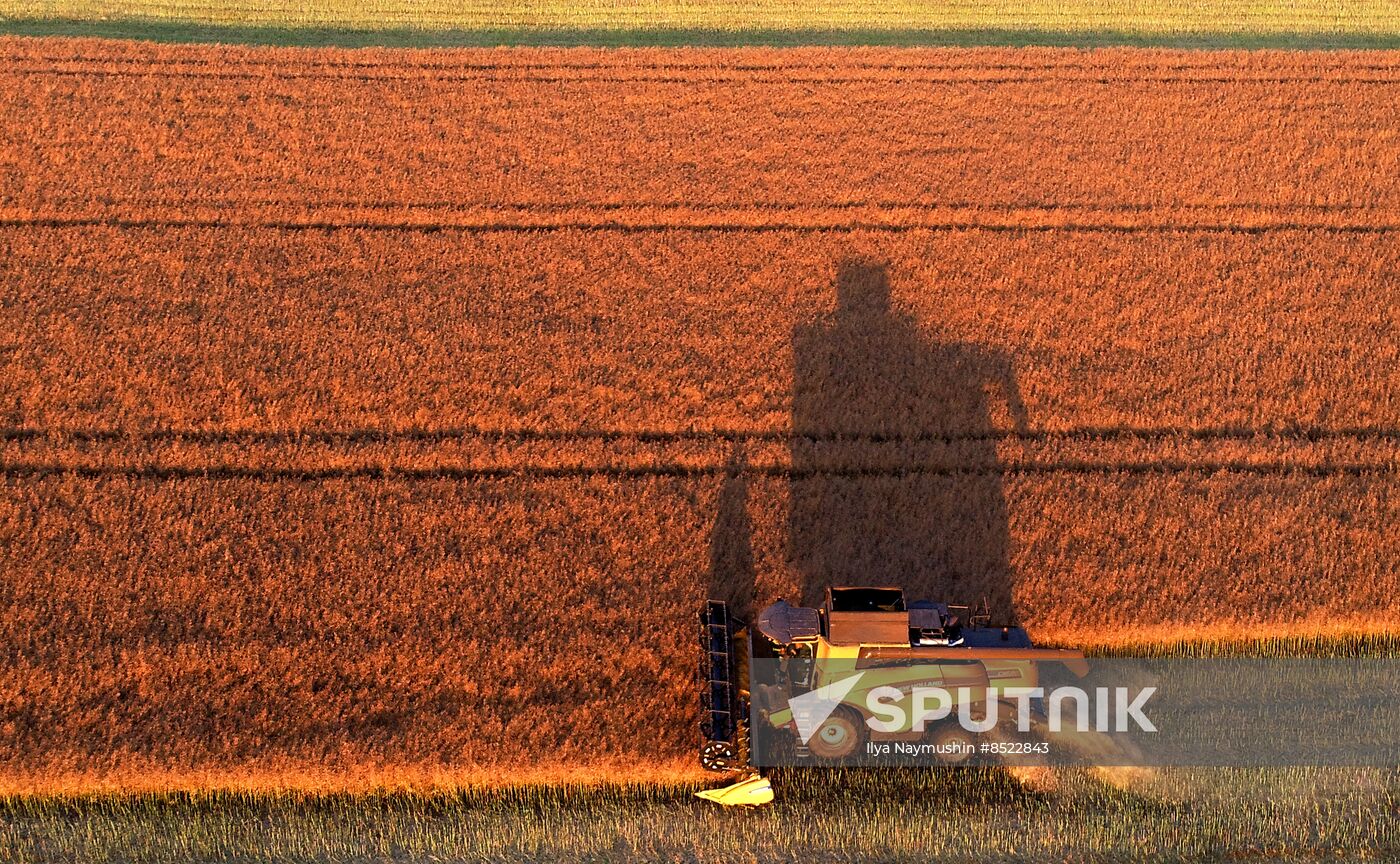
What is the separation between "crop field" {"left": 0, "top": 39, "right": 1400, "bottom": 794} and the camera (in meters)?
9.40

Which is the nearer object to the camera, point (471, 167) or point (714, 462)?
point (714, 462)

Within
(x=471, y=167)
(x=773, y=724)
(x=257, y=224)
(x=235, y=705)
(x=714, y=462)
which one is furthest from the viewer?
(x=471, y=167)

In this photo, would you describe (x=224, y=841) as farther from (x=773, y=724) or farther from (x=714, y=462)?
(x=714, y=462)

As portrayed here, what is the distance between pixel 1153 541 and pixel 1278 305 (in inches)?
179

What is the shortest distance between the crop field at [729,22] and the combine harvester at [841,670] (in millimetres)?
13742

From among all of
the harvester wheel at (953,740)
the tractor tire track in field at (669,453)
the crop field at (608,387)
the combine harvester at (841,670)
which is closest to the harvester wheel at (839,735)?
the combine harvester at (841,670)

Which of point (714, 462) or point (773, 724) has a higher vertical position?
point (714, 462)

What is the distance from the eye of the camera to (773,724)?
8461 mm

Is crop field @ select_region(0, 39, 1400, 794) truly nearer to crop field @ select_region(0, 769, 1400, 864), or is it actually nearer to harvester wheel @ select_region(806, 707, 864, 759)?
crop field @ select_region(0, 769, 1400, 864)

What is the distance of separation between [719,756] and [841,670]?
48.4 inches

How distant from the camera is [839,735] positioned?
28.2 ft

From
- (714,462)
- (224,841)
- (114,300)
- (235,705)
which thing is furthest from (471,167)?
(224,841)

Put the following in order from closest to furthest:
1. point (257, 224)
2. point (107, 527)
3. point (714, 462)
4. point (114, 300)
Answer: point (107, 527)
point (714, 462)
point (114, 300)
point (257, 224)

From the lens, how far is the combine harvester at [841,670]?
8141mm
